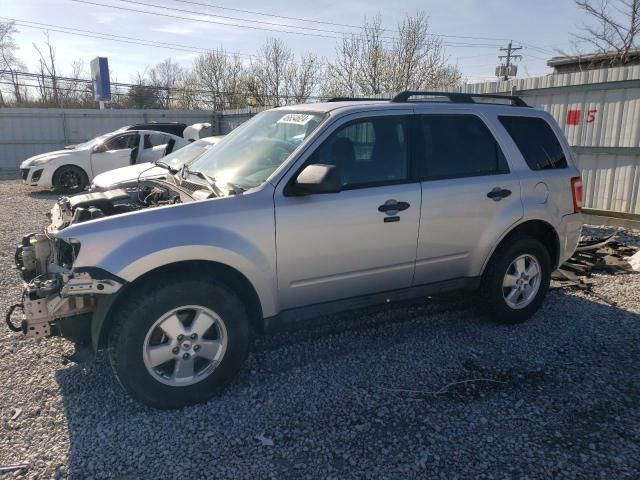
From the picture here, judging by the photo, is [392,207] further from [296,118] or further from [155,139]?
[155,139]

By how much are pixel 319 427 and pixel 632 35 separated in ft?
51.8

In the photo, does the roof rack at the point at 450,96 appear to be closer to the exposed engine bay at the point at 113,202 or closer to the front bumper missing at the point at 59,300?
the exposed engine bay at the point at 113,202

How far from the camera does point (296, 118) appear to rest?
404cm

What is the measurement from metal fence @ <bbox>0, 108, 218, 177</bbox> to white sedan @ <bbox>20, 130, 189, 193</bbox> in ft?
25.2

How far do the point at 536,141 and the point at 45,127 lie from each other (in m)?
22.3

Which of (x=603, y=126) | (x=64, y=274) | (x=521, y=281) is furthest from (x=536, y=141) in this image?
(x=603, y=126)

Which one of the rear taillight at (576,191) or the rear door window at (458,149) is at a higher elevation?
the rear door window at (458,149)

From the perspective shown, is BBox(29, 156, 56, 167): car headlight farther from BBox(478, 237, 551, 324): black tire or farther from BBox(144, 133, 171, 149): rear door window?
BBox(478, 237, 551, 324): black tire

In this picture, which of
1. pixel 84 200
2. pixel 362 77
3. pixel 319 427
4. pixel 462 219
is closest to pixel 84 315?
pixel 84 200

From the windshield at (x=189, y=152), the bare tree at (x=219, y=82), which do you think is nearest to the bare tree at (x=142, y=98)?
the bare tree at (x=219, y=82)

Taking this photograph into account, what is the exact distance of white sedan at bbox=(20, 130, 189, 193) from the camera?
526 inches

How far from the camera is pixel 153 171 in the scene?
733 cm

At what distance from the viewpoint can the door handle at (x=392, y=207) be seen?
12.3ft

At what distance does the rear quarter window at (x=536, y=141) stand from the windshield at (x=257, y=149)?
6.33 ft
